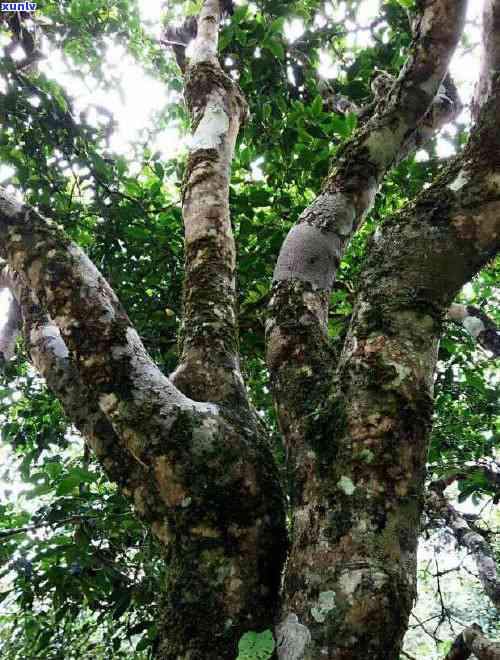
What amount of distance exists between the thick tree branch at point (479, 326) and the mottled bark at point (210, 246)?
6.98 feet

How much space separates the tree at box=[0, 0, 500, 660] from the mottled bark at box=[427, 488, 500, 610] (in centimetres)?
314

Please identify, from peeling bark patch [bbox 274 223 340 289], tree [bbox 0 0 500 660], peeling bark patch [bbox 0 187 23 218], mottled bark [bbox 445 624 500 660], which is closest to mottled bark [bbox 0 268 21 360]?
tree [bbox 0 0 500 660]

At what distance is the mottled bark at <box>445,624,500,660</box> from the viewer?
4.67 ft

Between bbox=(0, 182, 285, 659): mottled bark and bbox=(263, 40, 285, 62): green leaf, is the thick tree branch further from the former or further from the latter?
bbox=(0, 182, 285, 659): mottled bark

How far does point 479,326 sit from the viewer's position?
390cm

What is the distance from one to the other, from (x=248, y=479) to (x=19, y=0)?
19.1ft

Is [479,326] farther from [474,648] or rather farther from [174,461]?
[174,461]

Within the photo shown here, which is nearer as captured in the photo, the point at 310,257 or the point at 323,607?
the point at 323,607

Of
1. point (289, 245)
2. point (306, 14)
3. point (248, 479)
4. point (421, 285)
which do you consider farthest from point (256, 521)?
point (306, 14)

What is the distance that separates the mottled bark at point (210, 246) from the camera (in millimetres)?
1887

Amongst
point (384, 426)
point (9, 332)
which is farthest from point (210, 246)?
point (9, 332)

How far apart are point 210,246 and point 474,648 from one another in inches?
72.4

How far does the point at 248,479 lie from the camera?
1.47 m

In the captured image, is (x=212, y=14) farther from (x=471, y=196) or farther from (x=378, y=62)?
(x=471, y=196)
